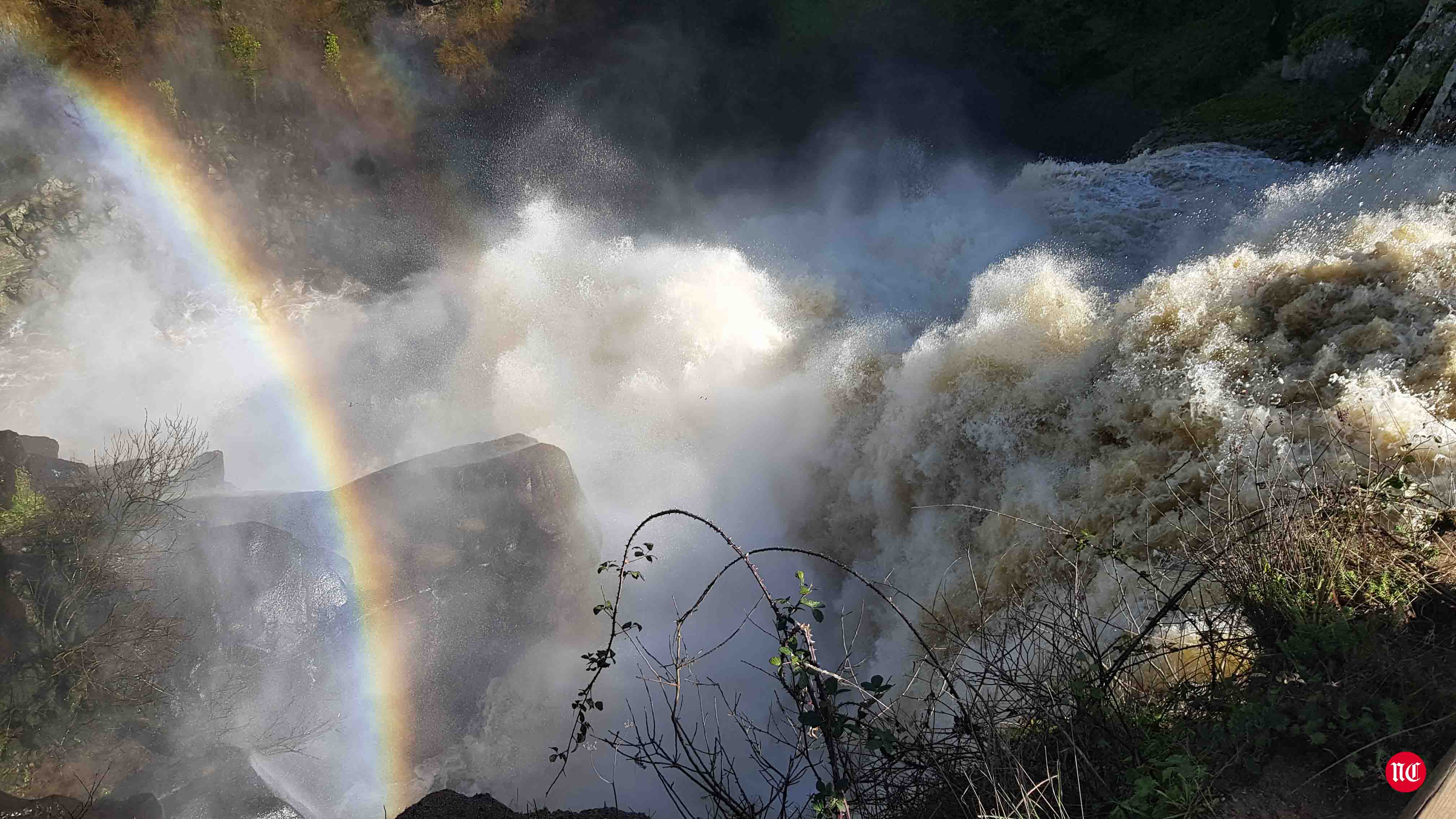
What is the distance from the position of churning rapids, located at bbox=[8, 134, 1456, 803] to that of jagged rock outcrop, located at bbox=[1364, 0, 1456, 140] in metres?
0.69

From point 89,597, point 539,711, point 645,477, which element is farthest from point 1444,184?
point 89,597

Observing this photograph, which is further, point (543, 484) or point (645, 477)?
point (645, 477)

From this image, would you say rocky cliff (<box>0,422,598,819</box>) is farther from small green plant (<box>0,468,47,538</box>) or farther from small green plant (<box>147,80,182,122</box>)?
small green plant (<box>147,80,182,122</box>)

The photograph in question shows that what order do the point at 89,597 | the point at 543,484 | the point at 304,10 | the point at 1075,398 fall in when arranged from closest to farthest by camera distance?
the point at 1075,398, the point at 89,597, the point at 543,484, the point at 304,10

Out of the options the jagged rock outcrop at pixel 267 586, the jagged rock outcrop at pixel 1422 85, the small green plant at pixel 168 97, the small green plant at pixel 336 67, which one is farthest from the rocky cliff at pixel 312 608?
the small green plant at pixel 336 67

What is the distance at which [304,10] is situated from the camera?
17766 mm

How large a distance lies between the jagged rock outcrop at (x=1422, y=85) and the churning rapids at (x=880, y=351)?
692mm

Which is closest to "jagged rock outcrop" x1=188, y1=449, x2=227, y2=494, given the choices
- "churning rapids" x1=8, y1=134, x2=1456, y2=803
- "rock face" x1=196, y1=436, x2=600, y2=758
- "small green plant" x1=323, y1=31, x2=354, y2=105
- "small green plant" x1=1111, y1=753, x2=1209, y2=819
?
"rock face" x1=196, y1=436, x2=600, y2=758

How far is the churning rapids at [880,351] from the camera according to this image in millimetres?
5555

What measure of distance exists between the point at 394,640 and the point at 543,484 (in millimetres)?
2252

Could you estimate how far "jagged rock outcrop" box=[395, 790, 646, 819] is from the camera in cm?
382

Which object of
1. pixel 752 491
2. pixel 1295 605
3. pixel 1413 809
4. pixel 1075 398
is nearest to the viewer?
pixel 1413 809

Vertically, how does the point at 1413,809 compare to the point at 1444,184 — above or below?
below

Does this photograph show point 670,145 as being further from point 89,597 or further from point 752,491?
point 89,597
